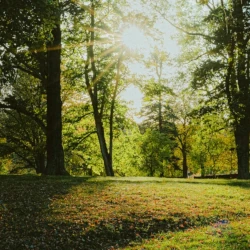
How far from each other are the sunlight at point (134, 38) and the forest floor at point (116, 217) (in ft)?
43.0

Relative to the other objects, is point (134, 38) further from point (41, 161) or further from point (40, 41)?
point (41, 161)

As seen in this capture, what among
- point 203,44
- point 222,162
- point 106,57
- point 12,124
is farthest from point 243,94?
point 222,162

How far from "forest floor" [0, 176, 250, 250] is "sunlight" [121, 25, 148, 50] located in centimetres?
1312

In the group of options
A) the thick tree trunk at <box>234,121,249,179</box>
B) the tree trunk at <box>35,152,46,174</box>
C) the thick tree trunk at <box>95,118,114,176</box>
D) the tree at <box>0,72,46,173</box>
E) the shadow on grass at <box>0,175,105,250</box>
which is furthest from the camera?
the tree trunk at <box>35,152,46,174</box>

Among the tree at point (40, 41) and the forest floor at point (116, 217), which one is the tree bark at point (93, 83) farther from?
the forest floor at point (116, 217)

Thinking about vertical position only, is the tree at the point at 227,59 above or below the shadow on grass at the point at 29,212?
above

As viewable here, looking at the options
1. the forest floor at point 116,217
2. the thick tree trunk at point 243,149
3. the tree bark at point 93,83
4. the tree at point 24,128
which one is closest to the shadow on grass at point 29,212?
the forest floor at point 116,217

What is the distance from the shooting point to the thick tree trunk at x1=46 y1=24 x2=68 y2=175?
54.9ft

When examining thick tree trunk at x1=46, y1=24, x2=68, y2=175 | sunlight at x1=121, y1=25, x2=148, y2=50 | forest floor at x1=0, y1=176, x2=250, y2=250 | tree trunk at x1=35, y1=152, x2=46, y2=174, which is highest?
sunlight at x1=121, y1=25, x2=148, y2=50

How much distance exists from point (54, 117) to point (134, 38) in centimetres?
1044

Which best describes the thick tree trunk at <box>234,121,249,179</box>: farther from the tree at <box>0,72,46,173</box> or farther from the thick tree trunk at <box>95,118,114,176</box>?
the tree at <box>0,72,46,173</box>

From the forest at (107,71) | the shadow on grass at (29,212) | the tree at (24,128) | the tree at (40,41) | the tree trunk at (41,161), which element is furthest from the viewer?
the tree trunk at (41,161)

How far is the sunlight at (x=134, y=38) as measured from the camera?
2347 centimetres

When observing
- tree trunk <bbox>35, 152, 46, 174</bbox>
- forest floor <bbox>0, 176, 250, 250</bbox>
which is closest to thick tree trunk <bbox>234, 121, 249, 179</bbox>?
forest floor <bbox>0, 176, 250, 250</bbox>
